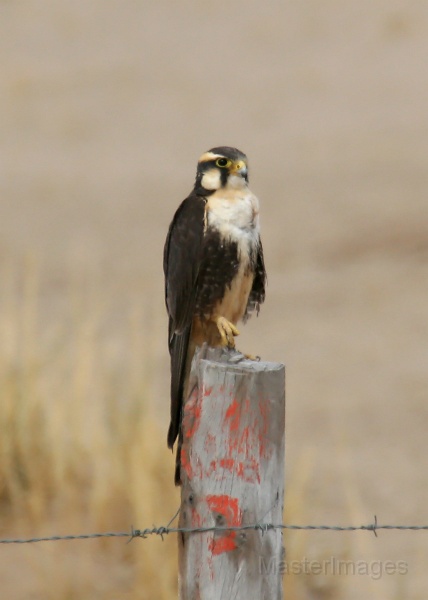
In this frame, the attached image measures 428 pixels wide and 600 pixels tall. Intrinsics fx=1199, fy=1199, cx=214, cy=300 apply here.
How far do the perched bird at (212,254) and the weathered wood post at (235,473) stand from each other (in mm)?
990

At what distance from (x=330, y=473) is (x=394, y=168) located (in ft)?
26.7

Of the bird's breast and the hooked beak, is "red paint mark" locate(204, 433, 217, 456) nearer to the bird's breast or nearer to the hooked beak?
the bird's breast

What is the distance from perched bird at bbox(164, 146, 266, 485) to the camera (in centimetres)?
386

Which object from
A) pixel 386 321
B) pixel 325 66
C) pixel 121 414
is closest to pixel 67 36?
pixel 325 66

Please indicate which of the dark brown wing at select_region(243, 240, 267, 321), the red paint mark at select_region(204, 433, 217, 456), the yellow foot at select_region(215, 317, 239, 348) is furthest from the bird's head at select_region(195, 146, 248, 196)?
the red paint mark at select_region(204, 433, 217, 456)

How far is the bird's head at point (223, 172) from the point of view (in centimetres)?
390

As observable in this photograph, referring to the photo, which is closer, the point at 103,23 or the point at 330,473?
the point at 330,473

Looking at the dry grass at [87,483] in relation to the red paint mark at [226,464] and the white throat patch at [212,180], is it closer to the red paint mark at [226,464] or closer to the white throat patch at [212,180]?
the white throat patch at [212,180]

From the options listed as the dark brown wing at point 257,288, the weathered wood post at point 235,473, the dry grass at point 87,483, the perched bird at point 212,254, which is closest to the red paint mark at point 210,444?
the weathered wood post at point 235,473

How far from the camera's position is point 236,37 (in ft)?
70.2

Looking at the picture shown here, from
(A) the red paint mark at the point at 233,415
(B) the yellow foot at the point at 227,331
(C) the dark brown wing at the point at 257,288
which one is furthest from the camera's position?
(C) the dark brown wing at the point at 257,288

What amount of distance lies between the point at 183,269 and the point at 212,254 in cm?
12

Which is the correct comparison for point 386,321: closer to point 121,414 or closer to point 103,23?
point 121,414

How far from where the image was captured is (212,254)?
12.7 ft
